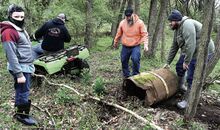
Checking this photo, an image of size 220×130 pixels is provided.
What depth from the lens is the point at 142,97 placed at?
8094mm

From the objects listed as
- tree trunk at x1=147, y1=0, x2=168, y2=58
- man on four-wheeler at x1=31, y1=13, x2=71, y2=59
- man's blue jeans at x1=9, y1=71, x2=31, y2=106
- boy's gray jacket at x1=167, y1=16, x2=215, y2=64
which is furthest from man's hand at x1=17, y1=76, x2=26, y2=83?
tree trunk at x1=147, y1=0, x2=168, y2=58

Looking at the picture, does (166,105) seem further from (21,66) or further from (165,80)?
(21,66)

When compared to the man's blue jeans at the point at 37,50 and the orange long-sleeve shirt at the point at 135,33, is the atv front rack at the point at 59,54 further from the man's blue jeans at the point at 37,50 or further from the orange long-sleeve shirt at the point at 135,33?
the orange long-sleeve shirt at the point at 135,33

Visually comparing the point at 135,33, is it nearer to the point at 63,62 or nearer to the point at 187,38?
the point at 63,62

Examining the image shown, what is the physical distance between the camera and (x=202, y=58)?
5.72 meters

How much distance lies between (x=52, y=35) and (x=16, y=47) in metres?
3.72

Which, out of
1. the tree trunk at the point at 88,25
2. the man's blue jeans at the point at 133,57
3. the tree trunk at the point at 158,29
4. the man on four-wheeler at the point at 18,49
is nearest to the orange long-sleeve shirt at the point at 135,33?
the man's blue jeans at the point at 133,57

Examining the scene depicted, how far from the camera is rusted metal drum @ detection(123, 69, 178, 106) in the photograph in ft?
24.7

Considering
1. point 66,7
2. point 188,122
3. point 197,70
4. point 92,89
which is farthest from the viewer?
point 66,7

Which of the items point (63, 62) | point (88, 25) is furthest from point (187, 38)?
point (88, 25)

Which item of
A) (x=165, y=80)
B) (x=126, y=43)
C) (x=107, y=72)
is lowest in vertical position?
(x=107, y=72)

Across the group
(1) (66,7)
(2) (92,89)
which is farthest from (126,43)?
(1) (66,7)

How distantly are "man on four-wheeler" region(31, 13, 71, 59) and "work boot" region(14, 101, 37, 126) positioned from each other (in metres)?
3.49

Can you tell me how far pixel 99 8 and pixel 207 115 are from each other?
41.1 ft
